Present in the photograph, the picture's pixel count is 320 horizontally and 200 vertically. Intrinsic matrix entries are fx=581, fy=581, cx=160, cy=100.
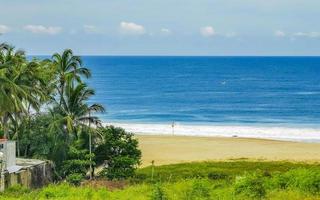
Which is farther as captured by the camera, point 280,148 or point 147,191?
point 280,148

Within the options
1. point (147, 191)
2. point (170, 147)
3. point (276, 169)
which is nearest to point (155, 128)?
point (170, 147)

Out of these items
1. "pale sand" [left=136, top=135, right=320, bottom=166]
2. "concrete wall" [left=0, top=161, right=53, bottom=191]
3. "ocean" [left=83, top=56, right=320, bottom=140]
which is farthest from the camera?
"ocean" [left=83, top=56, right=320, bottom=140]

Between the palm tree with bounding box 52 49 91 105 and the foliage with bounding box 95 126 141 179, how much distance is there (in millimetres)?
4314

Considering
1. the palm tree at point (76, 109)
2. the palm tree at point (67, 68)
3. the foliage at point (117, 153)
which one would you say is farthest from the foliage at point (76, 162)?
the palm tree at point (67, 68)

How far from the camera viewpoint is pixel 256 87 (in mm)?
140750

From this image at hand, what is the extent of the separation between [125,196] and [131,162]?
13885 mm

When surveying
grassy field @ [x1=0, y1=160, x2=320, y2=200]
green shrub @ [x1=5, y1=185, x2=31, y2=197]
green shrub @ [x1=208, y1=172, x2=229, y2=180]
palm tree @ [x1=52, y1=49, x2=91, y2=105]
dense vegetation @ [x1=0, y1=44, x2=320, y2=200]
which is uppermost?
palm tree @ [x1=52, y1=49, x2=91, y2=105]

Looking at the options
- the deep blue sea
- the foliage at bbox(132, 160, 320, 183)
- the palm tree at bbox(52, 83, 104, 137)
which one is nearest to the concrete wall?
the palm tree at bbox(52, 83, 104, 137)

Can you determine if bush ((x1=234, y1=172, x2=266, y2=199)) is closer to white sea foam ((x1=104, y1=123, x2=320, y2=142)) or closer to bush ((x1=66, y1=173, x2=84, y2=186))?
bush ((x1=66, y1=173, x2=84, y2=186))

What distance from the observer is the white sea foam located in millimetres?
69062

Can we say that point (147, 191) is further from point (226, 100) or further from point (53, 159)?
point (226, 100)

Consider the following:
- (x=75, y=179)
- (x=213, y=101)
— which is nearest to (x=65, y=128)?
(x=75, y=179)

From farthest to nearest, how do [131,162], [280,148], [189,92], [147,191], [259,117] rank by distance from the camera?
[189,92]
[259,117]
[280,148]
[131,162]
[147,191]

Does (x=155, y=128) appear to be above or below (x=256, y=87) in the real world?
→ below
